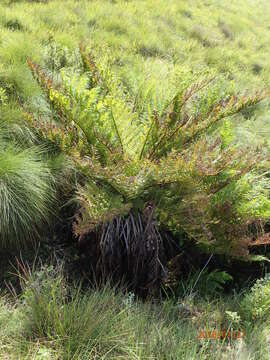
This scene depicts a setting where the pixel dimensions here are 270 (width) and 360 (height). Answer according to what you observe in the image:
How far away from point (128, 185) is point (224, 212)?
2.51 ft

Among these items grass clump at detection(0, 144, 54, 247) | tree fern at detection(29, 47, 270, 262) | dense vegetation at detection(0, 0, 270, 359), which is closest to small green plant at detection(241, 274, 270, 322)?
dense vegetation at detection(0, 0, 270, 359)

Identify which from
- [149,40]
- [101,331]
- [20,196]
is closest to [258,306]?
[101,331]

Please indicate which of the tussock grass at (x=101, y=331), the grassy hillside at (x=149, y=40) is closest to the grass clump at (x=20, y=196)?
the tussock grass at (x=101, y=331)

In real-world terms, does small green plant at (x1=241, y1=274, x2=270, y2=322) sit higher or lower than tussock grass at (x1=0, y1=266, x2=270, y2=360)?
higher

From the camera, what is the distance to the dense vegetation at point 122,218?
2.05 m

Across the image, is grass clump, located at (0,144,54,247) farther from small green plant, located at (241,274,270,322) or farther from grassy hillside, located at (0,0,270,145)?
small green plant, located at (241,274,270,322)

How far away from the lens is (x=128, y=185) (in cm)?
250

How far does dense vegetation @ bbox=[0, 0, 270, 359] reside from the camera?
2.05 meters

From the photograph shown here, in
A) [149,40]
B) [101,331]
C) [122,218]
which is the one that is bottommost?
[101,331]

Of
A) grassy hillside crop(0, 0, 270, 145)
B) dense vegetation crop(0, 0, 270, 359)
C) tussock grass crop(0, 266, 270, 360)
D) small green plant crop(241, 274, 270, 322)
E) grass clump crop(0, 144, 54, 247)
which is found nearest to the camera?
tussock grass crop(0, 266, 270, 360)

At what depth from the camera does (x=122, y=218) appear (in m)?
2.71

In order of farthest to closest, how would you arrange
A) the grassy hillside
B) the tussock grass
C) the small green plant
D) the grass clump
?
1. the grassy hillside
2. the grass clump
3. the small green plant
4. the tussock grass

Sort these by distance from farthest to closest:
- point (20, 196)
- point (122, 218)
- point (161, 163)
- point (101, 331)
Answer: point (122, 218), point (20, 196), point (161, 163), point (101, 331)

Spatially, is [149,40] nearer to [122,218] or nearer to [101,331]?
[122,218]
